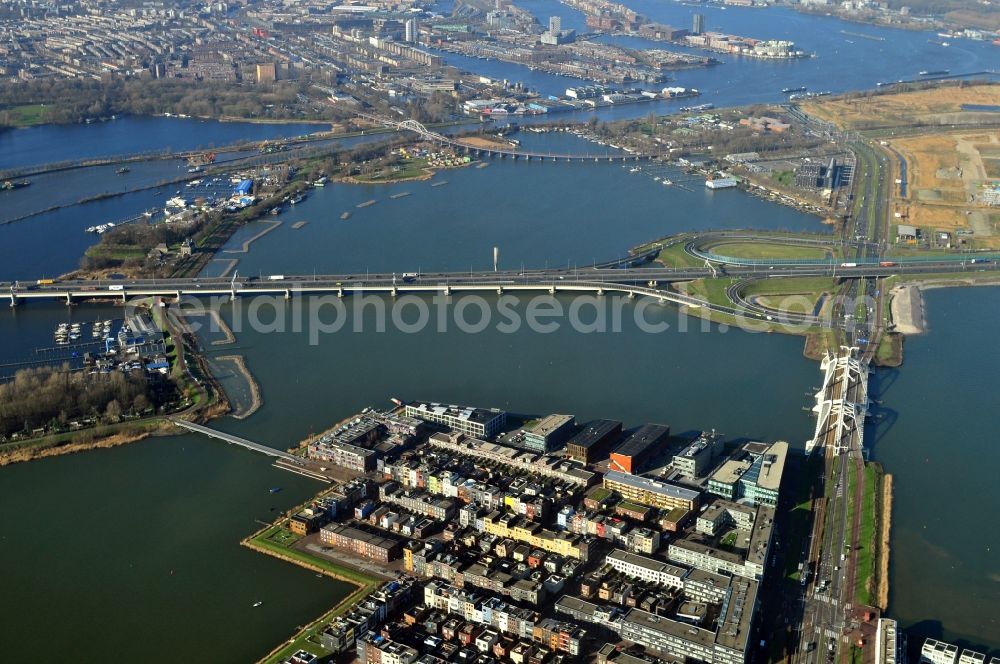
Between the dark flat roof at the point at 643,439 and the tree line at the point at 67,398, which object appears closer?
the dark flat roof at the point at 643,439

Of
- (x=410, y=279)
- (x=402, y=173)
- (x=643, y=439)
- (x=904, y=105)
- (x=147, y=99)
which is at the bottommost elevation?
(x=643, y=439)

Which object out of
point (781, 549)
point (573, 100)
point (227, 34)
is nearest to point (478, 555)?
point (781, 549)

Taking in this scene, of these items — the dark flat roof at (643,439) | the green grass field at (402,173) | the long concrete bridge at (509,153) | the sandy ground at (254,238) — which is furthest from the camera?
the long concrete bridge at (509,153)

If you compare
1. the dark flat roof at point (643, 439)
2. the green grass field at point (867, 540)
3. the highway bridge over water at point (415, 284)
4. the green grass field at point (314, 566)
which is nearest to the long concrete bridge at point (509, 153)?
the highway bridge over water at point (415, 284)

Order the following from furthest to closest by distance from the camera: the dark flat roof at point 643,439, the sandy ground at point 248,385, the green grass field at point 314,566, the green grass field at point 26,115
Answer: the green grass field at point 26,115, the sandy ground at point 248,385, the dark flat roof at point 643,439, the green grass field at point 314,566

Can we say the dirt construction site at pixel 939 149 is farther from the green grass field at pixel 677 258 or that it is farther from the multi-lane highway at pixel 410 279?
the green grass field at pixel 677 258

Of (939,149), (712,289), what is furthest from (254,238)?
(939,149)

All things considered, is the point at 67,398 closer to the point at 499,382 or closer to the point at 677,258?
the point at 499,382

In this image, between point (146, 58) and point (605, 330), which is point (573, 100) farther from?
point (605, 330)
